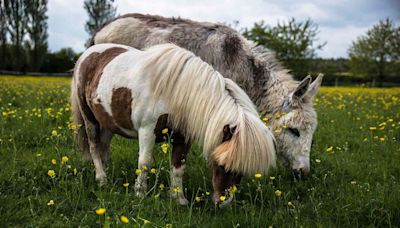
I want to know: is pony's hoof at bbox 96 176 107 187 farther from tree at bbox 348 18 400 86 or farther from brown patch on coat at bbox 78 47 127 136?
tree at bbox 348 18 400 86

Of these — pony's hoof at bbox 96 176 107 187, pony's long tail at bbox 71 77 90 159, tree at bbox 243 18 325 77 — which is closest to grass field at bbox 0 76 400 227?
pony's hoof at bbox 96 176 107 187

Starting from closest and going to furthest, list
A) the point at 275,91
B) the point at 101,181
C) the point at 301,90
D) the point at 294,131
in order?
the point at 101,181, the point at 294,131, the point at 301,90, the point at 275,91

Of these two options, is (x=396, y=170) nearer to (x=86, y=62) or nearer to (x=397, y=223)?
(x=397, y=223)

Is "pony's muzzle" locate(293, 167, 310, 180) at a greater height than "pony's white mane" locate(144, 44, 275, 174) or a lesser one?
lesser

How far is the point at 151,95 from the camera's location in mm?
3203

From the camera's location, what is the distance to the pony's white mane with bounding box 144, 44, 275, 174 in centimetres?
267

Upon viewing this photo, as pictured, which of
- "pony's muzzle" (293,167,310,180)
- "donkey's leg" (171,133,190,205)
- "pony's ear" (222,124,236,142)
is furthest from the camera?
"pony's muzzle" (293,167,310,180)

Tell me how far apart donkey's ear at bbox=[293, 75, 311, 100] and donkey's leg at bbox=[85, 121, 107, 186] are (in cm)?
242

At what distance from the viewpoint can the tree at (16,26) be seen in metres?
36.0


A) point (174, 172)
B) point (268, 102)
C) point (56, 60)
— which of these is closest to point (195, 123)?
point (174, 172)

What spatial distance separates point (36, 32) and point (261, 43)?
24.7m

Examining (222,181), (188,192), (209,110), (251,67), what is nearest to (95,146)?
(188,192)

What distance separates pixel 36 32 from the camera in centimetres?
3828

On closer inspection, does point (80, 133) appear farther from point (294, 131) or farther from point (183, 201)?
point (294, 131)
